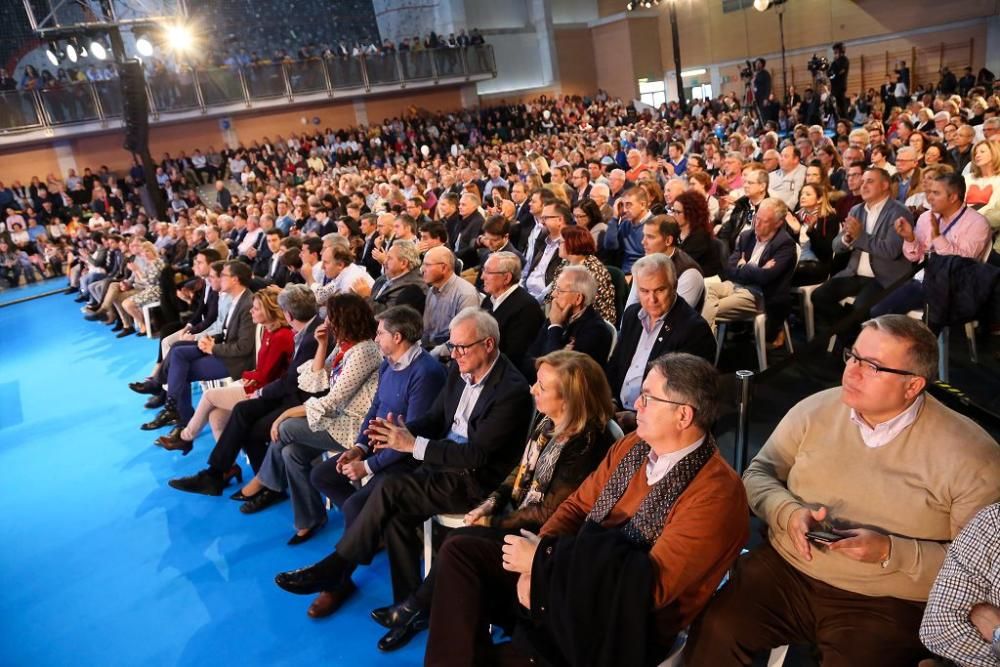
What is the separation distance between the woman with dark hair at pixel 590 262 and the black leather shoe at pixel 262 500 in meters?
2.07

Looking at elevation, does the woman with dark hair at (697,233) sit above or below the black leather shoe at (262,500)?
above

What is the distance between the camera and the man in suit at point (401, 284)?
4.61 m

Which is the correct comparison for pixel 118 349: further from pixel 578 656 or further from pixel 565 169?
pixel 578 656

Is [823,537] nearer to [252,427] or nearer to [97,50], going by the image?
[252,427]

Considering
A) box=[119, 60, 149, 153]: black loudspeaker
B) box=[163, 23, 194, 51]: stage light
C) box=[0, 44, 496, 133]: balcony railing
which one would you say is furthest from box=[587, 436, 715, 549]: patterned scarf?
box=[0, 44, 496, 133]: balcony railing

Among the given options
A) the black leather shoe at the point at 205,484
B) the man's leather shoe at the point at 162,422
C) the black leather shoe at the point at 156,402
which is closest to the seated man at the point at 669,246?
the black leather shoe at the point at 205,484

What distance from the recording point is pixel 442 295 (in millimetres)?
4246

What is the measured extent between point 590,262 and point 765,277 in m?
1.11

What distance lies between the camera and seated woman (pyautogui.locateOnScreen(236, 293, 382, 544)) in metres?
3.38

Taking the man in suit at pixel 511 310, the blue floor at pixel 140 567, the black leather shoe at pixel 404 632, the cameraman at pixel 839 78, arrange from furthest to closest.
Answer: the cameraman at pixel 839 78
the man in suit at pixel 511 310
the blue floor at pixel 140 567
the black leather shoe at pixel 404 632

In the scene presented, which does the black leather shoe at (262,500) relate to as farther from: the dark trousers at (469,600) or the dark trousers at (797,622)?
the dark trousers at (797,622)

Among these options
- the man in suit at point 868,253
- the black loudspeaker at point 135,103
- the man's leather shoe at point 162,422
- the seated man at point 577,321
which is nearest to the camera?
the seated man at point 577,321

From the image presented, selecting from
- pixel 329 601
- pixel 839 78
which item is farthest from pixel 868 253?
pixel 839 78

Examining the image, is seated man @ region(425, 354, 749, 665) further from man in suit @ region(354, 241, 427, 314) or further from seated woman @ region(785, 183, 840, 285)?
seated woman @ region(785, 183, 840, 285)
